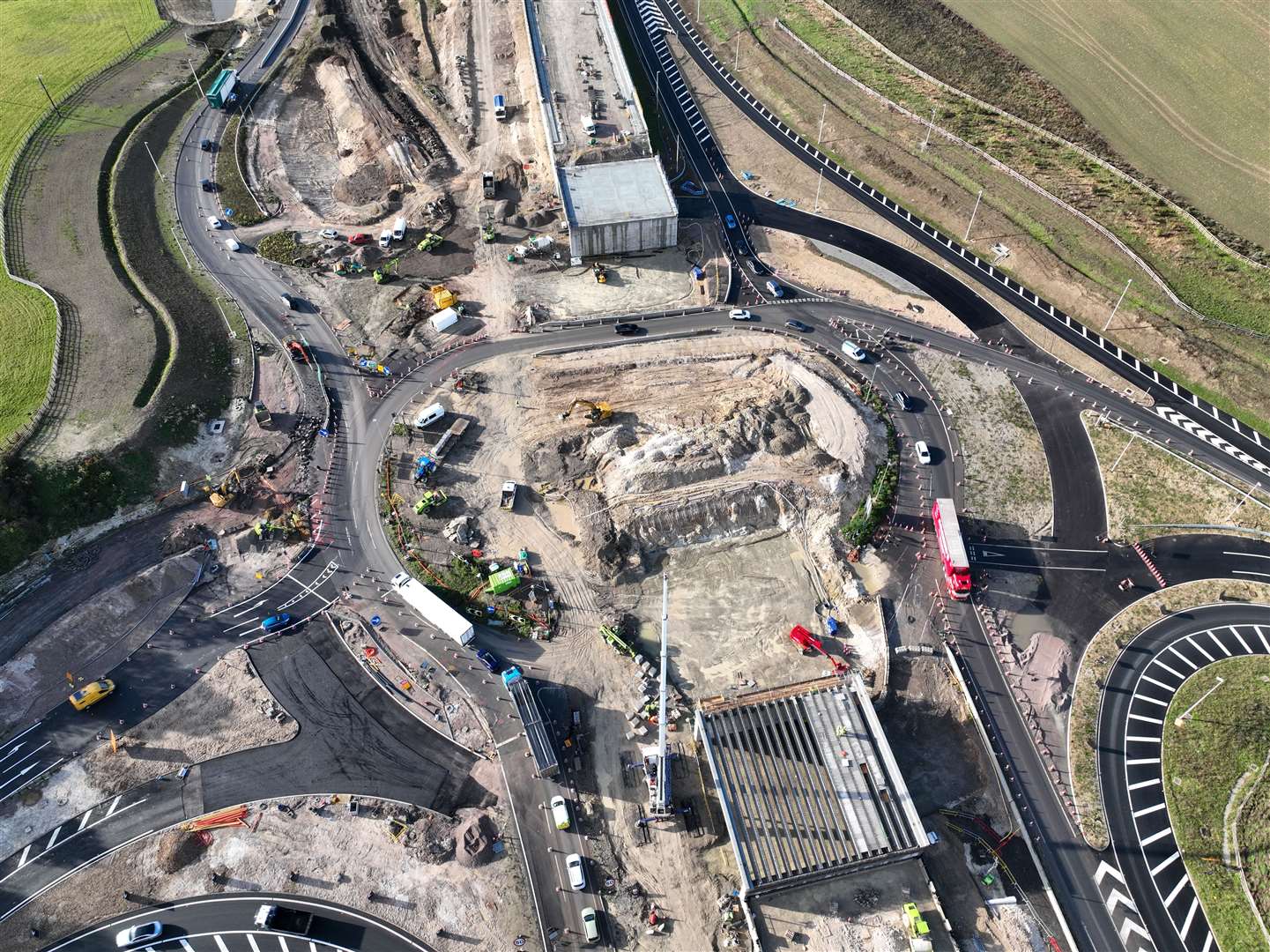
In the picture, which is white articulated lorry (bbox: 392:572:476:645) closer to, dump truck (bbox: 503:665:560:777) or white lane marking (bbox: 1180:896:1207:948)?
dump truck (bbox: 503:665:560:777)

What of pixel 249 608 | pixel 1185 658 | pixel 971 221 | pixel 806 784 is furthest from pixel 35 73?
pixel 1185 658

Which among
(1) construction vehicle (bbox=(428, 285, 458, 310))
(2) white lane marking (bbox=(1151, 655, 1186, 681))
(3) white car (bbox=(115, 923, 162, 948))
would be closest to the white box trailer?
(1) construction vehicle (bbox=(428, 285, 458, 310))

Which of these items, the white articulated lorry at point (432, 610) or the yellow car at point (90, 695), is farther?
the white articulated lorry at point (432, 610)

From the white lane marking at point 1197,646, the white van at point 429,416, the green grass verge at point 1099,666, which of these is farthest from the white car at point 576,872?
the white lane marking at point 1197,646

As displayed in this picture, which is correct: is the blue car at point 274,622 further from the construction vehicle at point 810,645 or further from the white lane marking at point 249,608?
the construction vehicle at point 810,645

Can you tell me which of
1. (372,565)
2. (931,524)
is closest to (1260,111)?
(931,524)

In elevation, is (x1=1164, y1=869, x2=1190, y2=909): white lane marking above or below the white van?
below

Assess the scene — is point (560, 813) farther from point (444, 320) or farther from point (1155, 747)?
→ point (444, 320)
